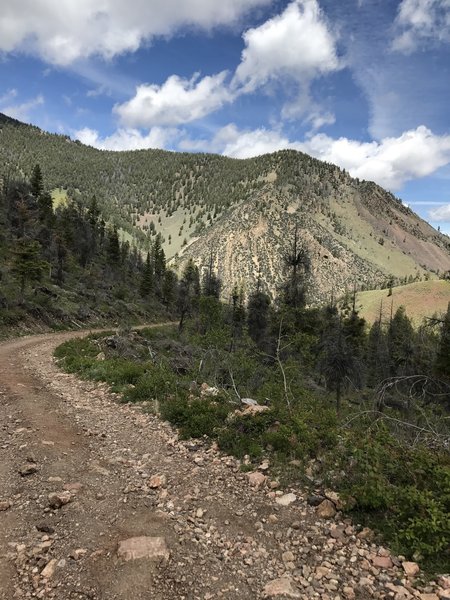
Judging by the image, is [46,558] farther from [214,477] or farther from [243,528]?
[214,477]

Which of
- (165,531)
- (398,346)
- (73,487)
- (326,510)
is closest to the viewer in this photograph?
(165,531)

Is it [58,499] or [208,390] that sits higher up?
[208,390]

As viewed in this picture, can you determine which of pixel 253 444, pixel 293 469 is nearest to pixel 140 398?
pixel 253 444

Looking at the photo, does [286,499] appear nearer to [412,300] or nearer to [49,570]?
[49,570]

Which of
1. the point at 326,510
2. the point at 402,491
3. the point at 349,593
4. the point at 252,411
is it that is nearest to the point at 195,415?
the point at 252,411

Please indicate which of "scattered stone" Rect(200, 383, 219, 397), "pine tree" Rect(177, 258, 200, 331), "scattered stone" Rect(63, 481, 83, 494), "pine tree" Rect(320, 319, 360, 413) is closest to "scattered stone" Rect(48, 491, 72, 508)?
"scattered stone" Rect(63, 481, 83, 494)

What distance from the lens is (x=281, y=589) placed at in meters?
4.74

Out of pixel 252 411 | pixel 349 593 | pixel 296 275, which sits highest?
pixel 296 275

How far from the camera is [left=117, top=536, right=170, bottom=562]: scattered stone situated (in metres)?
5.07

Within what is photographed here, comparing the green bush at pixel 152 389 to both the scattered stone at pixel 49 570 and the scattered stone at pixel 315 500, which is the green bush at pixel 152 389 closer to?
the scattered stone at pixel 315 500

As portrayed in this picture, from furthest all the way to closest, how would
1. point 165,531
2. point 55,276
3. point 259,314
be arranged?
point 55,276 < point 259,314 < point 165,531

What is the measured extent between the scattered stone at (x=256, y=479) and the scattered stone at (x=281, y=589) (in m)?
2.35

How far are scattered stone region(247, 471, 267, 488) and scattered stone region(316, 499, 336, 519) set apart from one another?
1168mm

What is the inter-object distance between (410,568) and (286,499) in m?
2.13
